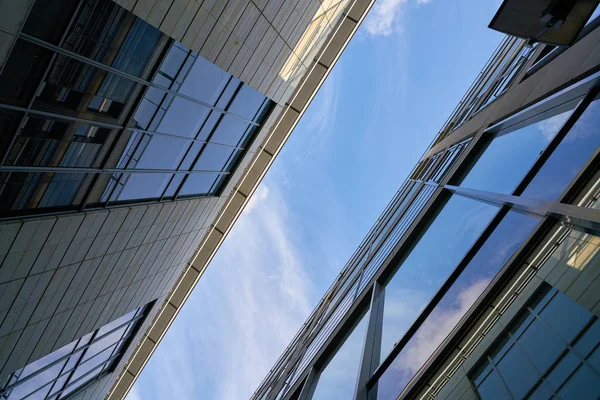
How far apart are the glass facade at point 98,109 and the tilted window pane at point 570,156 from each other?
31.6ft

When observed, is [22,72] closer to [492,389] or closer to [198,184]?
[492,389]

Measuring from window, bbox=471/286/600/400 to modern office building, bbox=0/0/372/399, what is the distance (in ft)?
31.0

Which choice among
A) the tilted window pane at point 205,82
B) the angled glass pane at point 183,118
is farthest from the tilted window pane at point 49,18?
the tilted window pane at point 205,82

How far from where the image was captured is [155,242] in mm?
17938

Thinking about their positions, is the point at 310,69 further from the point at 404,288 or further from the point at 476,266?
the point at 476,266

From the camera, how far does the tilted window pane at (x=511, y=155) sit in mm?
8086

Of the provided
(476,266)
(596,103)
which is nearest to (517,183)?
(476,266)

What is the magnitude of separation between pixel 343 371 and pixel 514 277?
6.94m

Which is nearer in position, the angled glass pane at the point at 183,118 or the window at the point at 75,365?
the window at the point at 75,365

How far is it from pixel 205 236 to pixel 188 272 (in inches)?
109

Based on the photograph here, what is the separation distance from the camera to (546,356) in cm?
511

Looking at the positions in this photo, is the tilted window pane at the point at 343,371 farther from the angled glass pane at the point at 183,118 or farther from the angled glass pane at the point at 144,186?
the angled glass pane at the point at 183,118

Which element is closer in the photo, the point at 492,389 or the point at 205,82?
the point at 492,389

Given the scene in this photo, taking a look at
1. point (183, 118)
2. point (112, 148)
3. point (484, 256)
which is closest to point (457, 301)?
point (484, 256)
